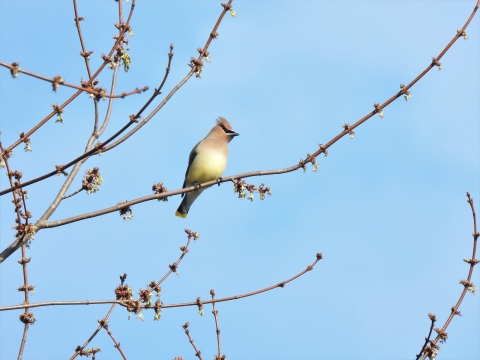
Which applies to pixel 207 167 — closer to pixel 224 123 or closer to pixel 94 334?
pixel 224 123

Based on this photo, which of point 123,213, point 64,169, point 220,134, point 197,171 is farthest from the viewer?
point 220,134

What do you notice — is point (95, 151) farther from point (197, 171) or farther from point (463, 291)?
point (197, 171)

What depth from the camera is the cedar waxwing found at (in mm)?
7176

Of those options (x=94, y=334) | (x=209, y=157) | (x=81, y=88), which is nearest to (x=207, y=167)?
(x=209, y=157)

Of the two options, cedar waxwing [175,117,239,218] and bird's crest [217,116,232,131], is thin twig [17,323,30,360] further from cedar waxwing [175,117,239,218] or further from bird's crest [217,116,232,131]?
bird's crest [217,116,232,131]

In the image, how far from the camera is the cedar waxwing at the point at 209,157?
283 inches

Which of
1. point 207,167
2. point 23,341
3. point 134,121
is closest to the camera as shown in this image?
point 134,121

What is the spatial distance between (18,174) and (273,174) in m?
1.41

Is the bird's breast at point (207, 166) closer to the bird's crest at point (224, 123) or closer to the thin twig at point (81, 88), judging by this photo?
the bird's crest at point (224, 123)

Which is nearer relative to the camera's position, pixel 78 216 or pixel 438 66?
pixel 78 216

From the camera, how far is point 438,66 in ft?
13.3

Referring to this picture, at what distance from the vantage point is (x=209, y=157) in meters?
7.25

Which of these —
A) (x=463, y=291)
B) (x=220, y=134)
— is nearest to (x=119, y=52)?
(x=463, y=291)

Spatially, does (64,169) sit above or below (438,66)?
below
